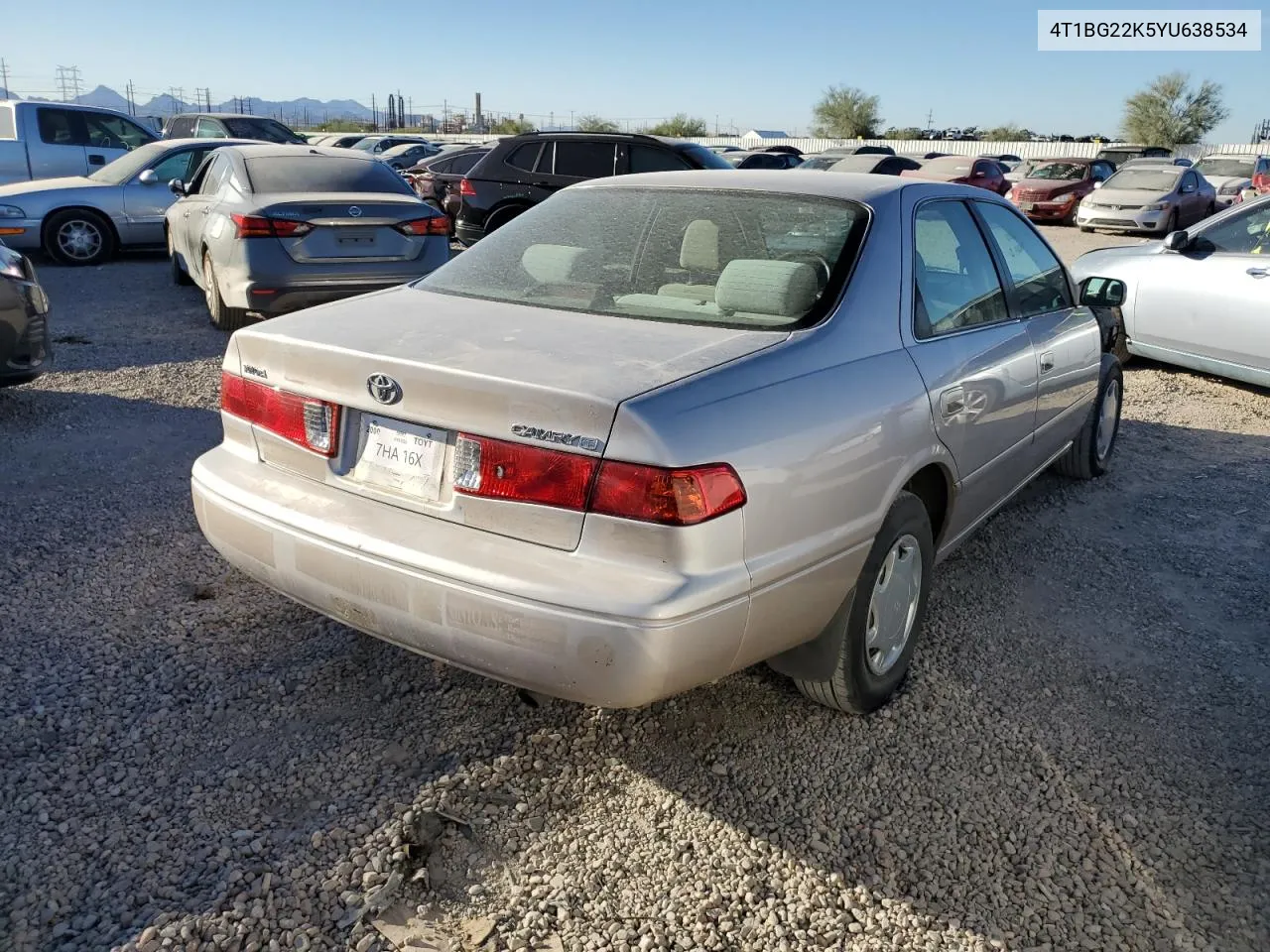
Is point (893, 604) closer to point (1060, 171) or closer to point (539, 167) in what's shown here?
point (539, 167)

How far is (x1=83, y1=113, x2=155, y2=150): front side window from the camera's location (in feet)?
44.7

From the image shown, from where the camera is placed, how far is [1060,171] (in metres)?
23.7

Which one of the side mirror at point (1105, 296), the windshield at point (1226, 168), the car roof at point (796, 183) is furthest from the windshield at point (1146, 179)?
the car roof at point (796, 183)

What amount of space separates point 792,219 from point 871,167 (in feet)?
65.3

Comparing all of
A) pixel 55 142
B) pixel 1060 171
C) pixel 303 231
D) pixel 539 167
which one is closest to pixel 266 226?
pixel 303 231

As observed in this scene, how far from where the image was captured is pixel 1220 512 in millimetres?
4898

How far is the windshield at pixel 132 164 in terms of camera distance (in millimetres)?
11555

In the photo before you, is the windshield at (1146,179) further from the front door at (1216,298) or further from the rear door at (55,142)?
the rear door at (55,142)

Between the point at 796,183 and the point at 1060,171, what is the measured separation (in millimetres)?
23193

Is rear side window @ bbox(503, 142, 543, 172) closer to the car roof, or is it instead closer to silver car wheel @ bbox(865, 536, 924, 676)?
the car roof

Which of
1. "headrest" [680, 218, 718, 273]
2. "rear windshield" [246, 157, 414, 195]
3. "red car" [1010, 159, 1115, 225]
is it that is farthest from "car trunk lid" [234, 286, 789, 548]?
"red car" [1010, 159, 1115, 225]

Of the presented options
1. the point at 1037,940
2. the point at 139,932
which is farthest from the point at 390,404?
the point at 1037,940

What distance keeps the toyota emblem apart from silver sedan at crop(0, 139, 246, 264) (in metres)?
9.94

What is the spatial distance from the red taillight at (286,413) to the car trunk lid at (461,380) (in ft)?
0.10
